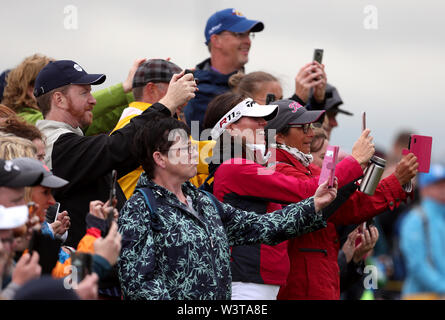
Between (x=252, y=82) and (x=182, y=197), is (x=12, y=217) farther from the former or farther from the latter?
(x=252, y=82)

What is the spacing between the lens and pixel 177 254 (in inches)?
173

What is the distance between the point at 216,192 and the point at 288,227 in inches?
31.1

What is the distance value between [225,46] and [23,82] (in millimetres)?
2158

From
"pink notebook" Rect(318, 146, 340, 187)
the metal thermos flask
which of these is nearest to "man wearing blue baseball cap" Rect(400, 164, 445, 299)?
the metal thermos flask

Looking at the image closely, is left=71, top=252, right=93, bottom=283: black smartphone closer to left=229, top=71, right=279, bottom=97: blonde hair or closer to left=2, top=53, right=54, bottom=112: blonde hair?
left=2, top=53, right=54, bottom=112: blonde hair

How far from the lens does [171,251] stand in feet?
14.4

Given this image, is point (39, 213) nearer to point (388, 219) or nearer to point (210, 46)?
point (210, 46)

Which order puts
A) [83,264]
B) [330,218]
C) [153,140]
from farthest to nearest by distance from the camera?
1. [330,218]
2. [153,140]
3. [83,264]

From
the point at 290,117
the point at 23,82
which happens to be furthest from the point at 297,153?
the point at 23,82

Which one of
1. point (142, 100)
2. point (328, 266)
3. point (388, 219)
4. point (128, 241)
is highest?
point (142, 100)

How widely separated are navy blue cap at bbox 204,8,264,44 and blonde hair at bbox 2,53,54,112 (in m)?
1.96

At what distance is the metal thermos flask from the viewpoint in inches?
221

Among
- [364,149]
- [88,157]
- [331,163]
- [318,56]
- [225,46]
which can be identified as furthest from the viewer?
[225,46]
